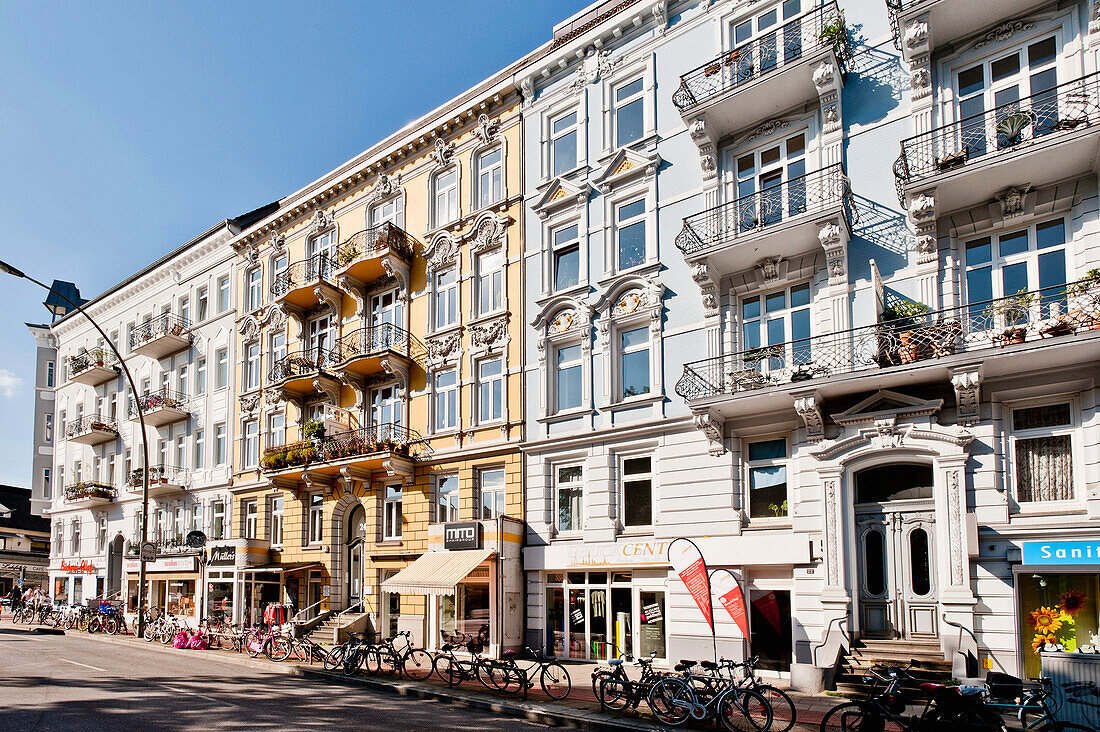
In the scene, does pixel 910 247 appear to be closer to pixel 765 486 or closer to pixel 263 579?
pixel 765 486

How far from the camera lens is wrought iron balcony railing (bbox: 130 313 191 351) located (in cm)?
3581

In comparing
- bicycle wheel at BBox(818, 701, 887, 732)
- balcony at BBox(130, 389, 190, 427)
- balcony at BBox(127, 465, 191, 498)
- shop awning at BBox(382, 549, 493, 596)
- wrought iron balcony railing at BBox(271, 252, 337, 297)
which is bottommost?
bicycle wheel at BBox(818, 701, 887, 732)

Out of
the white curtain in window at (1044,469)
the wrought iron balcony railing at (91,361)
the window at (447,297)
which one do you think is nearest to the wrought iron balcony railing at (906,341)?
the white curtain in window at (1044,469)

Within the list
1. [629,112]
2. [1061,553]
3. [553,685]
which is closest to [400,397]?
[629,112]

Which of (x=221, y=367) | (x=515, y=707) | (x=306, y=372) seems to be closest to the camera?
(x=515, y=707)

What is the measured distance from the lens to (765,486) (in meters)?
17.4

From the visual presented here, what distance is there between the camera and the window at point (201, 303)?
35.9m

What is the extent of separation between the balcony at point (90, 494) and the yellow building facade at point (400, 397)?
36.4 ft

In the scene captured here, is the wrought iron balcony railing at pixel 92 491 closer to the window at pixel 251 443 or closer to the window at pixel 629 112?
the window at pixel 251 443

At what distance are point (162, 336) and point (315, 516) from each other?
12.9m

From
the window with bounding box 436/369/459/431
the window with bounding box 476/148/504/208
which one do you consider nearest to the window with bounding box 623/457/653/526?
the window with bounding box 436/369/459/431

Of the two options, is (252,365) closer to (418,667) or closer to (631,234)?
(418,667)

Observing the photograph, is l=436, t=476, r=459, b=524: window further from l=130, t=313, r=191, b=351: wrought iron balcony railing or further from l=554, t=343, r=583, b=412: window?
l=130, t=313, r=191, b=351: wrought iron balcony railing

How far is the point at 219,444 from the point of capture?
3322cm
